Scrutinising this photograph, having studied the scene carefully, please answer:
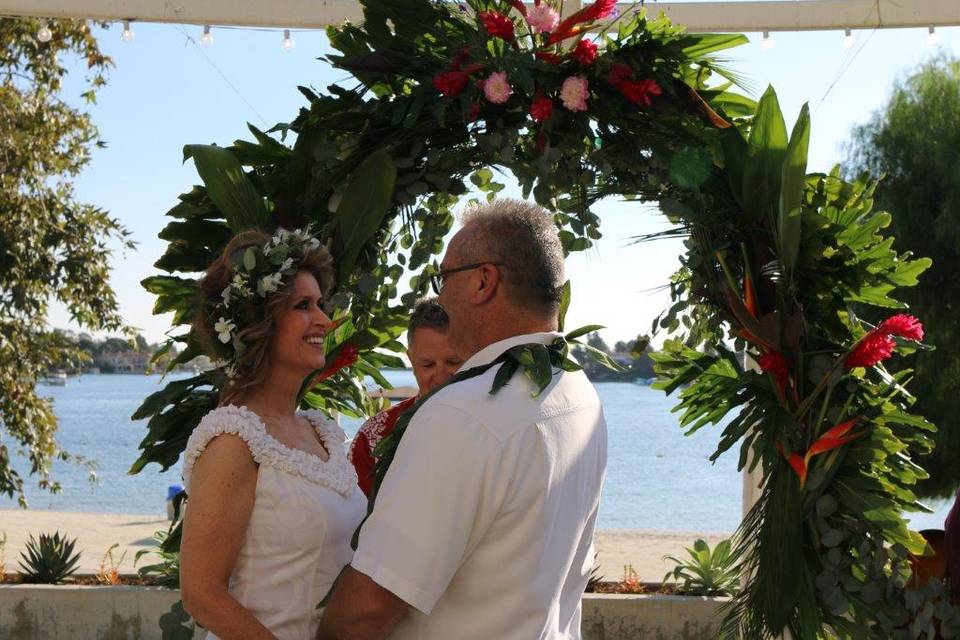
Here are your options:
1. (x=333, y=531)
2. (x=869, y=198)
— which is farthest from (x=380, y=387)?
(x=869, y=198)

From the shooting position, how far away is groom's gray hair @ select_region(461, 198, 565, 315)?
2.36 m

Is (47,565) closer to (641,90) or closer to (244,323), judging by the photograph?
(244,323)

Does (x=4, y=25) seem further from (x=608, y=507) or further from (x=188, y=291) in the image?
(x=608, y=507)

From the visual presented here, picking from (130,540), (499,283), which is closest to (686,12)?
(499,283)

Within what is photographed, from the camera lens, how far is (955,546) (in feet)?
10.8

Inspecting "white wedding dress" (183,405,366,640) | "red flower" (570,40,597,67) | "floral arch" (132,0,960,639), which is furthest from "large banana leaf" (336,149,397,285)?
"white wedding dress" (183,405,366,640)

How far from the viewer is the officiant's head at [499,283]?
2352 millimetres

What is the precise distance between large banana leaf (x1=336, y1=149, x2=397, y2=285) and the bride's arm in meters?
0.86

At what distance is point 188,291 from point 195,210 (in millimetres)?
242

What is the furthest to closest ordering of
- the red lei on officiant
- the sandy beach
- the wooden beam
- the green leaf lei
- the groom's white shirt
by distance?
the sandy beach
the wooden beam
the red lei on officiant
the green leaf lei
the groom's white shirt

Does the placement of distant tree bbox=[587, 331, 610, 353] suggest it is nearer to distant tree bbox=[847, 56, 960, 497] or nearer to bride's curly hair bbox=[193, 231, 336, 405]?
bride's curly hair bbox=[193, 231, 336, 405]

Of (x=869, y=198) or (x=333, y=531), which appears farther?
(x=869, y=198)

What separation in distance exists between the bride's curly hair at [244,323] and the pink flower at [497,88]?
27.8 inches

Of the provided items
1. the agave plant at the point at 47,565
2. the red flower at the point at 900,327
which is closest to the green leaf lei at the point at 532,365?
the red flower at the point at 900,327
